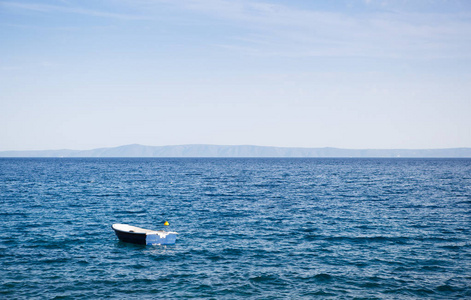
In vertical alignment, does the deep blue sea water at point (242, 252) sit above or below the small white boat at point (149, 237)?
below

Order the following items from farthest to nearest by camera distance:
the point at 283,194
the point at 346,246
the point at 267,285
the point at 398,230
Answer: the point at 283,194 < the point at 398,230 < the point at 346,246 < the point at 267,285

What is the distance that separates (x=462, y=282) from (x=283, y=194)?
46.7 meters

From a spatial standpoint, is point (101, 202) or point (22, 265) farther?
point (101, 202)

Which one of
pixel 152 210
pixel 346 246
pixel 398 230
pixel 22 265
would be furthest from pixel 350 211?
pixel 22 265

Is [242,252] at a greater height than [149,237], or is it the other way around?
[149,237]

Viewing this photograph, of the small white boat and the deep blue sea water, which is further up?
the small white boat

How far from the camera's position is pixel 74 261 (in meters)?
28.0

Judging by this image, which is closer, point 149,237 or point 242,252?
point 242,252

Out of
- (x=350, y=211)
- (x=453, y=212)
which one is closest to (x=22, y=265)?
(x=350, y=211)

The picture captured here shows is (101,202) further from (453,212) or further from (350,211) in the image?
(453,212)

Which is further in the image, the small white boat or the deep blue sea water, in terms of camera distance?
the small white boat

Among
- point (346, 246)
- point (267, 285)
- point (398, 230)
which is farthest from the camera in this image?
point (398, 230)

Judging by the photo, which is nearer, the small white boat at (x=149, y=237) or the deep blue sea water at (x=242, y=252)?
the deep blue sea water at (x=242, y=252)

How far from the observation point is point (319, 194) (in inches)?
2773
